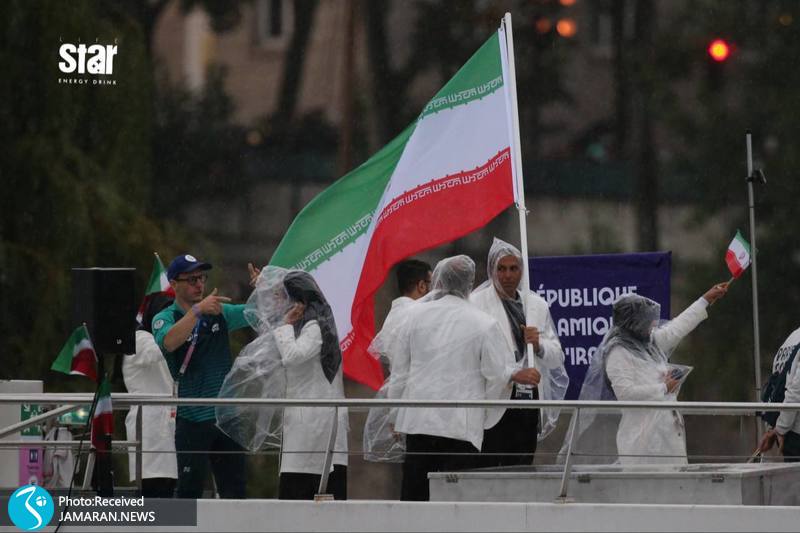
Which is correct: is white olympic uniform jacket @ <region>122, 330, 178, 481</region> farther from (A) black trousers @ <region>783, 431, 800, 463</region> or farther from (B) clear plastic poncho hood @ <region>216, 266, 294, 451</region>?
(A) black trousers @ <region>783, 431, 800, 463</region>

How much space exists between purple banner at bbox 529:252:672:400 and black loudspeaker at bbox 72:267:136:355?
→ 2697 mm

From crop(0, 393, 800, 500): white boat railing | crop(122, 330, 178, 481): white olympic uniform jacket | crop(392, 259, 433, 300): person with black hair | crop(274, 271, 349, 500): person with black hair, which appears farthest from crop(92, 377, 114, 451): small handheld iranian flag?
crop(392, 259, 433, 300): person with black hair

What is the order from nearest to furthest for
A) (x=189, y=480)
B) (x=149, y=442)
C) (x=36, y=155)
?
(x=189, y=480) → (x=149, y=442) → (x=36, y=155)

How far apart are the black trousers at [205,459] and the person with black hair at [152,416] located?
0.43ft

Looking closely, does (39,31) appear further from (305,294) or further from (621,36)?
(305,294)

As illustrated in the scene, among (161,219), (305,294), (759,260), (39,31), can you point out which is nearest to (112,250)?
(161,219)

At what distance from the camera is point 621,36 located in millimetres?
17688

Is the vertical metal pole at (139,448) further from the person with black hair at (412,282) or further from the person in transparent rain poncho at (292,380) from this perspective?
the person with black hair at (412,282)

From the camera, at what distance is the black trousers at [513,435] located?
9.97 meters

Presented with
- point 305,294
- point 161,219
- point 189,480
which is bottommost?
point 189,480

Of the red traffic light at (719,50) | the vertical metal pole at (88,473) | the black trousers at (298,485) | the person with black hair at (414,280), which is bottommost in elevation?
the black trousers at (298,485)

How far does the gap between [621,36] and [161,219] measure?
15.1 feet

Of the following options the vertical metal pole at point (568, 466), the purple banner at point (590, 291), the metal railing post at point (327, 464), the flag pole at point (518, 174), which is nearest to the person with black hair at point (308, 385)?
the metal railing post at point (327, 464)

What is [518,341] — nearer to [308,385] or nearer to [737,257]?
[308,385]
